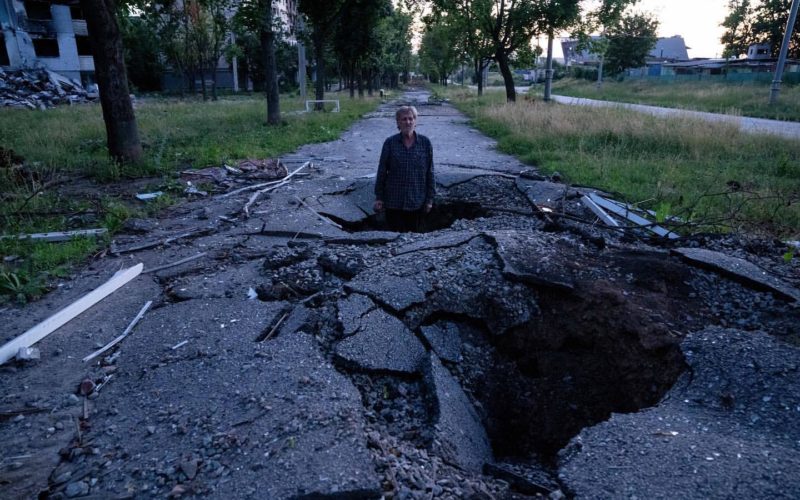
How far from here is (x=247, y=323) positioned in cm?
358

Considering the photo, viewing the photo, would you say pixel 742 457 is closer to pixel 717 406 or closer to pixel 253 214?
pixel 717 406

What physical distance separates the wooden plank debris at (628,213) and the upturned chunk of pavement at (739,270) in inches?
27.4

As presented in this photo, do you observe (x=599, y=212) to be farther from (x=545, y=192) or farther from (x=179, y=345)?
(x=179, y=345)

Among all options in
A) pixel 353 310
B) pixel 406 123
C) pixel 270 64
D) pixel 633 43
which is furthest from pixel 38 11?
pixel 633 43

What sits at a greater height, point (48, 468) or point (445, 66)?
point (445, 66)

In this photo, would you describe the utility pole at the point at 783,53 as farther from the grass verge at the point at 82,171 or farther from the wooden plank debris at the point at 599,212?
the wooden plank debris at the point at 599,212

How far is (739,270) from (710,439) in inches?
86.2

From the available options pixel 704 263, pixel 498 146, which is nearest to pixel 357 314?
pixel 704 263

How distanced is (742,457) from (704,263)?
2.29m

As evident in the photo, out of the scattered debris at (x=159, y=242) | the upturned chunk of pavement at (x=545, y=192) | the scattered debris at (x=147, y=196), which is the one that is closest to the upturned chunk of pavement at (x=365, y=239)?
the scattered debris at (x=159, y=242)

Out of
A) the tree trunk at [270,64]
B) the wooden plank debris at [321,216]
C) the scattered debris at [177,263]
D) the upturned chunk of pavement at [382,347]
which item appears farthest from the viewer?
the tree trunk at [270,64]

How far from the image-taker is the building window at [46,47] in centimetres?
3781

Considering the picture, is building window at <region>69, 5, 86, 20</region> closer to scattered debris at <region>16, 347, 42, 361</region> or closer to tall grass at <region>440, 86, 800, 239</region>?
tall grass at <region>440, 86, 800, 239</region>

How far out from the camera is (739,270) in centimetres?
404
